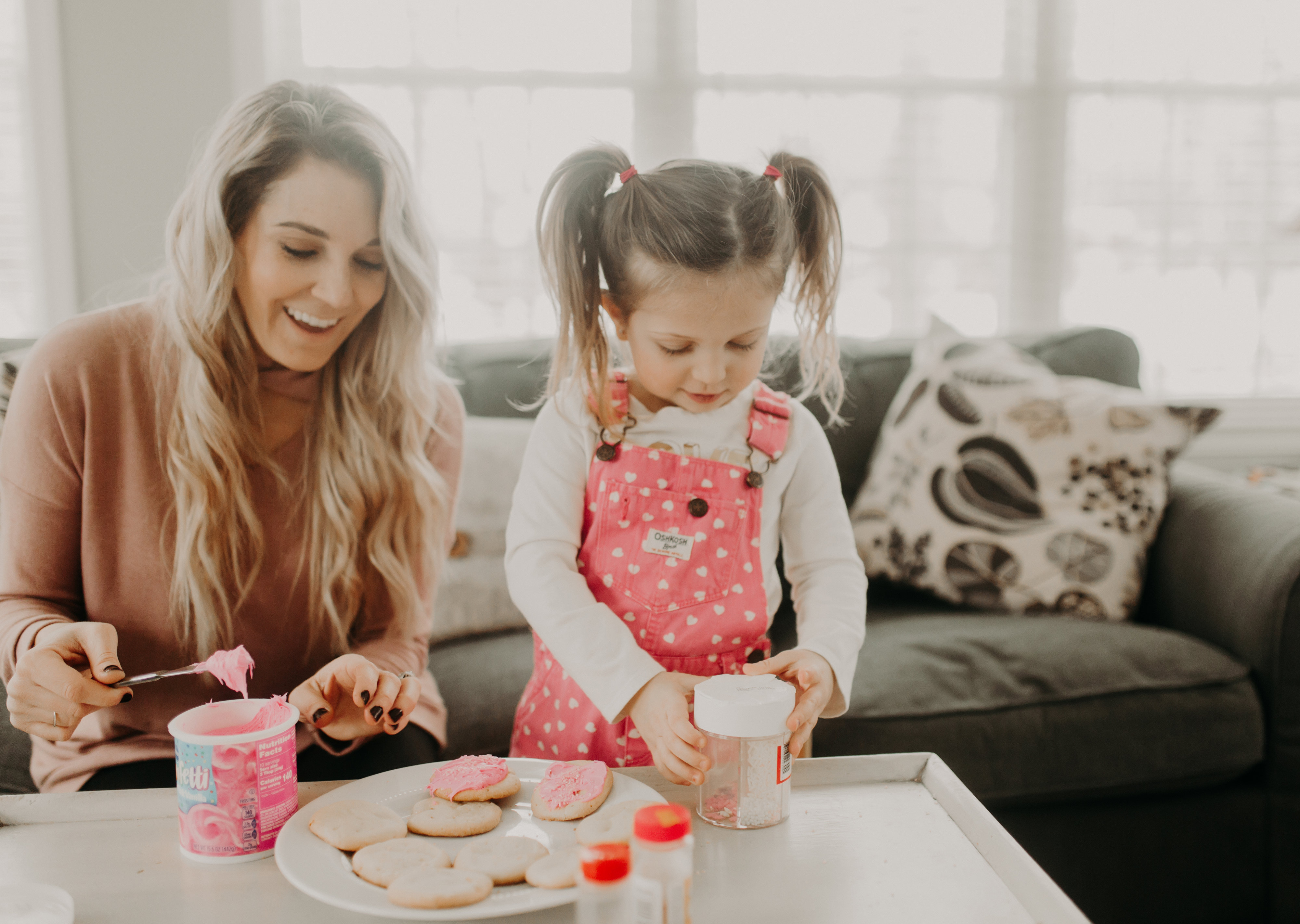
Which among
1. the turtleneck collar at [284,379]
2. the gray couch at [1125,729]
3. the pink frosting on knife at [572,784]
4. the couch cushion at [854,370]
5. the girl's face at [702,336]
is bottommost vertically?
the gray couch at [1125,729]

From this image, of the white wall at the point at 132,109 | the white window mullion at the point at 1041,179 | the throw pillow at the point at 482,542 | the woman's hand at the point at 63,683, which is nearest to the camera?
the woman's hand at the point at 63,683

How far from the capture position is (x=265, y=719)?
2.64ft

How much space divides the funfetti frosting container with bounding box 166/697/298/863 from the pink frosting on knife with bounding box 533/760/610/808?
0.70 feet

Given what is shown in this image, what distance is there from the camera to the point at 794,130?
269cm

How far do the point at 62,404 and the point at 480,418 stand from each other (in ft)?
2.93

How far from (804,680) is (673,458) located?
30cm

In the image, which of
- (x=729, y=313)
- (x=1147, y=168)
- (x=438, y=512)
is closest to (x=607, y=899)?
(x=729, y=313)

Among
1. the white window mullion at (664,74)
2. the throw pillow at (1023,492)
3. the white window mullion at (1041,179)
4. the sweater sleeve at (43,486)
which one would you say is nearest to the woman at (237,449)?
the sweater sleeve at (43,486)

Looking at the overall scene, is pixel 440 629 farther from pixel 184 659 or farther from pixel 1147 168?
pixel 1147 168

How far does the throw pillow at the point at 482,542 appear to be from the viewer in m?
1.71

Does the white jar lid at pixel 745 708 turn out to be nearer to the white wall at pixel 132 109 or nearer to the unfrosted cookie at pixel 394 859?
the unfrosted cookie at pixel 394 859

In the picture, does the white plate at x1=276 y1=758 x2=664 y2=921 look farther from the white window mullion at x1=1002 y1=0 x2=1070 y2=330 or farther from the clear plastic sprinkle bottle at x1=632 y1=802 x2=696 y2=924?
the white window mullion at x1=1002 y1=0 x2=1070 y2=330

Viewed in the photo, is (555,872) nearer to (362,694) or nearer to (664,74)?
(362,694)

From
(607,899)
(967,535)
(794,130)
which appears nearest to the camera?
(607,899)
